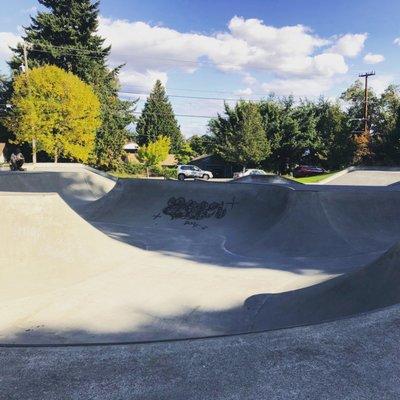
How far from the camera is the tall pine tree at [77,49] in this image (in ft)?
136

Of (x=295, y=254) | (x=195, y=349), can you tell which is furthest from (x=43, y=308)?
(x=295, y=254)

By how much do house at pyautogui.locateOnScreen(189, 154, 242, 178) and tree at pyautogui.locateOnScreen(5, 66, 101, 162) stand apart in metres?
17.7

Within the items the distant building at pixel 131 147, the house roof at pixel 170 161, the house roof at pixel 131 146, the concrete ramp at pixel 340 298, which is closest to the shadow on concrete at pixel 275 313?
the concrete ramp at pixel 340 298

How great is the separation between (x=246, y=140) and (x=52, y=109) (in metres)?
18.8

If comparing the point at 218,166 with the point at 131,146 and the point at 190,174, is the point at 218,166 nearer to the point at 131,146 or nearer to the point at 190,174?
the point at 190,174

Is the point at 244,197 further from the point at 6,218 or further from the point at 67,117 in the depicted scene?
the point at 67,117

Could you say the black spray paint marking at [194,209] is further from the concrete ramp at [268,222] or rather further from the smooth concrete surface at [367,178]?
the smooth concrete surface at [367,178]

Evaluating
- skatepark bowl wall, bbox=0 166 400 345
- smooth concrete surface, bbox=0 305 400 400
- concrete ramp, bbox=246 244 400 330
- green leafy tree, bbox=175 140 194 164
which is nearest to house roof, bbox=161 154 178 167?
green leafy tree, bbox=175 140 194 164

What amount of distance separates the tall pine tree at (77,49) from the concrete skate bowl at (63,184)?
19656 millimetres

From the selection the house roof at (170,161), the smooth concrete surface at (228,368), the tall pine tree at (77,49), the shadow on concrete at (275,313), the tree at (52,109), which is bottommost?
the shadow on concrete at (275,313)

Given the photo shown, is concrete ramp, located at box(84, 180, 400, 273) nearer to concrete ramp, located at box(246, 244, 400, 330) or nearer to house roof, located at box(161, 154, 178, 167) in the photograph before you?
concrete ramp, located at box(246, 244, 400, 330)

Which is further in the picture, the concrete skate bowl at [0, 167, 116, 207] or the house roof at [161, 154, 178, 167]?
the house roof at [161, 154, 178, 167]

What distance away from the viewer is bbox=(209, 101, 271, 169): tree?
4019 cm

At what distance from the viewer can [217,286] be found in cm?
777
